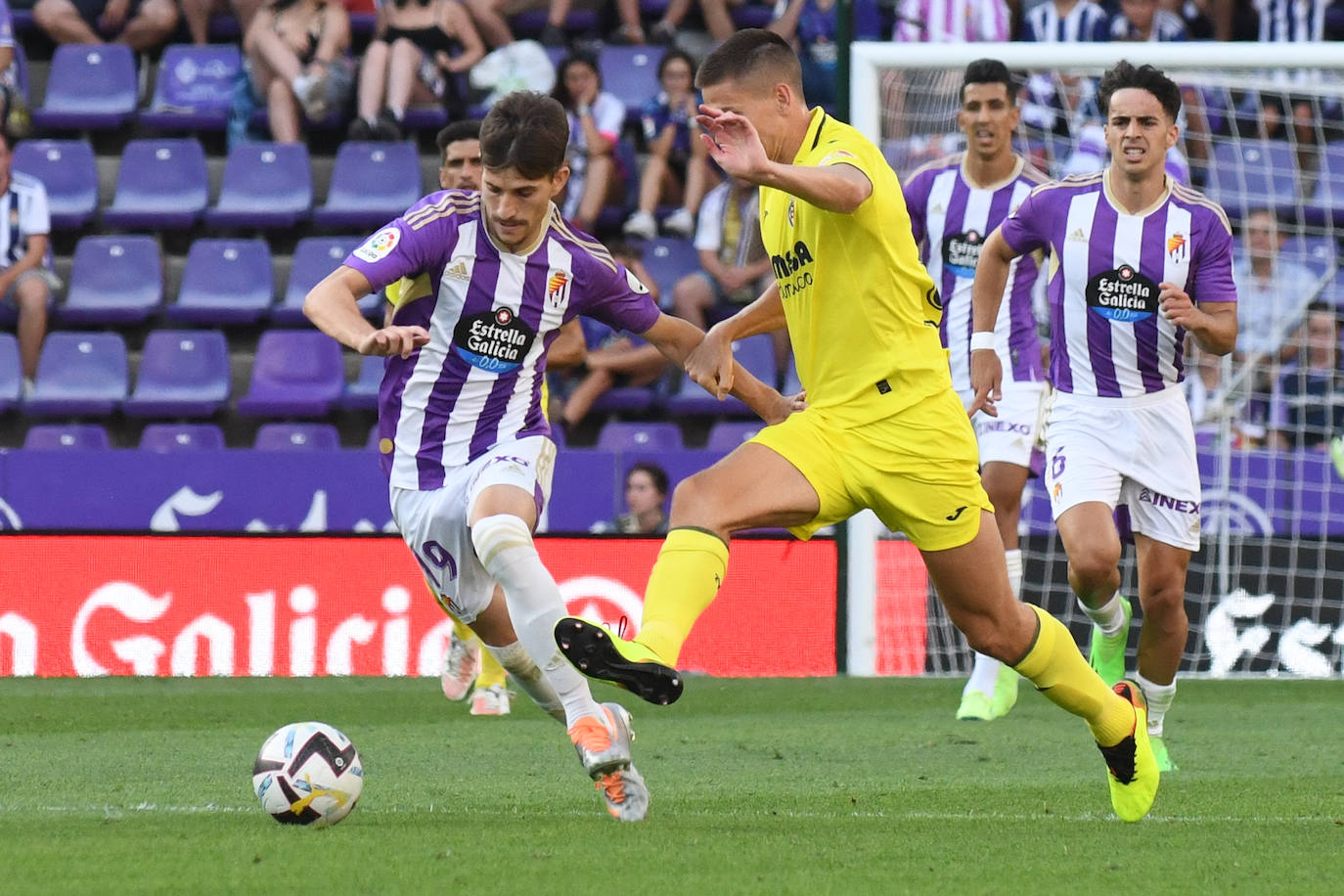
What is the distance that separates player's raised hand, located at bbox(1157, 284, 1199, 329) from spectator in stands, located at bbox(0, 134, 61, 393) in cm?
857

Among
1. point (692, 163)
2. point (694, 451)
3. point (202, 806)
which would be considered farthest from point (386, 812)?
point (692, 163)

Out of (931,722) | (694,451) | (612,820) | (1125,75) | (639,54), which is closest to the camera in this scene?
(612,820)

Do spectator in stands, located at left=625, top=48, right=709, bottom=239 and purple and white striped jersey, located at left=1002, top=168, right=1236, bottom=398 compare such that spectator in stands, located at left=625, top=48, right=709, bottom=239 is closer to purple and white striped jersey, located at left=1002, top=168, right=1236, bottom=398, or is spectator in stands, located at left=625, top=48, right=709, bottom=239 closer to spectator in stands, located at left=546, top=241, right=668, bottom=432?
spectator in stands, located at left=546, top=241, right=668, bottom=432

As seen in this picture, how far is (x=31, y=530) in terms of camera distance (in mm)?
9875

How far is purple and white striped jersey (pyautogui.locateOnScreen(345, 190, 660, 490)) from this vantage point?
5.42 m

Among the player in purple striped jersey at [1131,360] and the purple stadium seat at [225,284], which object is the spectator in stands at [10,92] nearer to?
the purple stadium seat at [225,284]

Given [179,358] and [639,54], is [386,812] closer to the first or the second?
[179,358]

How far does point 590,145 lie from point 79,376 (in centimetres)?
367

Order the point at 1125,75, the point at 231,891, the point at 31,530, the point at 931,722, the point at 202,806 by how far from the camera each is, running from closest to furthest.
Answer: the point at 231,891
the point at 202,806
the point at 1125,75
the point at 931,722
the point at 31,530

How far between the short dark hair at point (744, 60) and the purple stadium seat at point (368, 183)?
8.71 metres

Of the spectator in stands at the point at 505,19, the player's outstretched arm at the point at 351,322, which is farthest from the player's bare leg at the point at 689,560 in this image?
the spectator in stands at the point at 505,19

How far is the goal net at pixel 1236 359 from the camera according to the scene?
33.0ft

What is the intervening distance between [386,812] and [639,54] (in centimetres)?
963

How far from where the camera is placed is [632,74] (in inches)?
545
